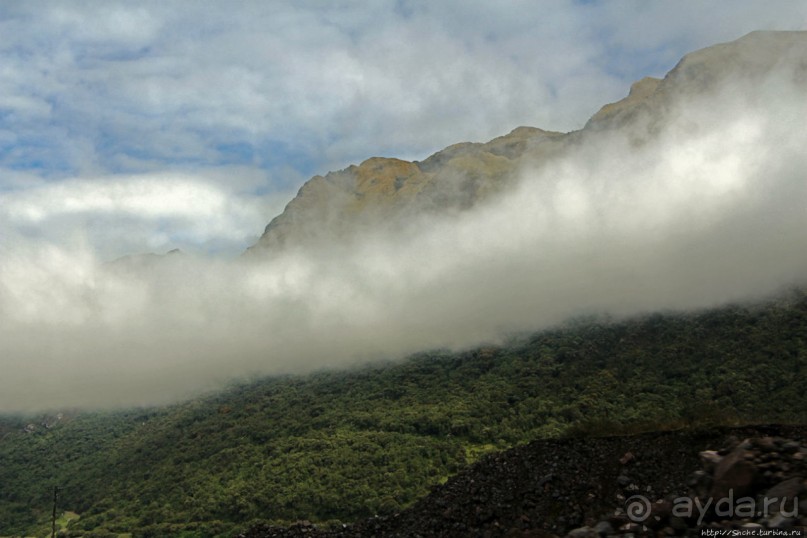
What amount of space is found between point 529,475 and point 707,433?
6.20 metres

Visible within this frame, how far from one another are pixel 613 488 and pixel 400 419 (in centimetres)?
8077

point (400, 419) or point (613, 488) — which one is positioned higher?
point (613, 488)

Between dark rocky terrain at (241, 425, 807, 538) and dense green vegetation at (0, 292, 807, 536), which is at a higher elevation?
dark rocky terrain at (241, 425, 807, 538)

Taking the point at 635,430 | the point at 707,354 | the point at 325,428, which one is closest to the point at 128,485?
the point at 325,428

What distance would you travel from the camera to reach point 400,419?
96.1 metres

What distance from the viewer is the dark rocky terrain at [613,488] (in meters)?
13.3

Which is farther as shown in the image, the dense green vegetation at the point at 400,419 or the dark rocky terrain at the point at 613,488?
the dense green vegetation at the point at 400,419

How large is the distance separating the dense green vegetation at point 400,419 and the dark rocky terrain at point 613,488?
29.6 meters

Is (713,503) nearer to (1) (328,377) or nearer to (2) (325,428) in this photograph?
(2) (325,428)

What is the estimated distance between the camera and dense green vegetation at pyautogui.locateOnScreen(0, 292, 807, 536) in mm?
71562

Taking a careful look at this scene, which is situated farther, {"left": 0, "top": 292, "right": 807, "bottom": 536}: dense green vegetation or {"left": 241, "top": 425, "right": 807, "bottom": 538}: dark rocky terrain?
{"left": 0, "top": 292, "right": 807, "bottom": 536}: dense green vegetation

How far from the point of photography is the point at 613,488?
698 inches

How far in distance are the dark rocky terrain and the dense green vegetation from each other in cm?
2961

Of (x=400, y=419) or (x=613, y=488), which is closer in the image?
(x=613, y=488)
